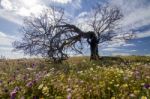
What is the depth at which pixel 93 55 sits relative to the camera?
2677 cm

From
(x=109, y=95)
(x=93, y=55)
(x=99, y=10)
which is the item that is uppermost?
(x=99, y=10)

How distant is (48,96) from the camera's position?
704cm

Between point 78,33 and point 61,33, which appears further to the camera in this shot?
point 78,33

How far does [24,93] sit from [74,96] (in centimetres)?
137

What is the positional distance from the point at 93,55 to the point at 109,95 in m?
20.0

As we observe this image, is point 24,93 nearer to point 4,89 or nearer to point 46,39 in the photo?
point 4,89

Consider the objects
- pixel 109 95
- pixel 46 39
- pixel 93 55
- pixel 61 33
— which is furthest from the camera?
pixel 93 55

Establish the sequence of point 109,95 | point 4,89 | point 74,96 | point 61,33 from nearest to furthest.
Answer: point 74,96
point 109,95
point 4,89
point 61,33

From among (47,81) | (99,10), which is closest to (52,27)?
(99,10)

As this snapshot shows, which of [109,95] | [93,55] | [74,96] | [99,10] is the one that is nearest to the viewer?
[74,96]

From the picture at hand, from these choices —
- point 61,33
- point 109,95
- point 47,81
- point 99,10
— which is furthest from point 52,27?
point 109,95

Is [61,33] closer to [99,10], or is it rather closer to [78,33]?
[78,33]

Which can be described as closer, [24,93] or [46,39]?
[24,93]

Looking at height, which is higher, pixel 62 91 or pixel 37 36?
pixel 37 36
